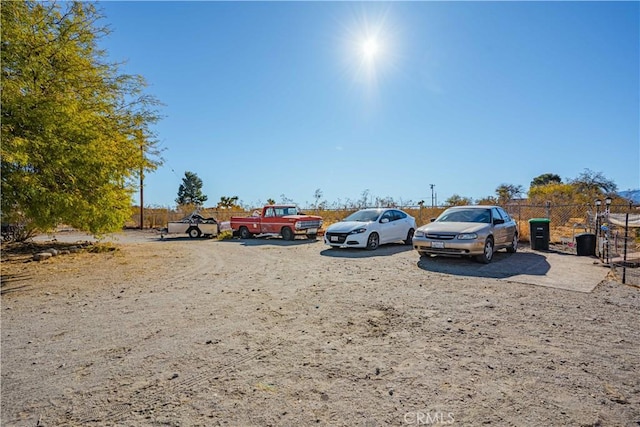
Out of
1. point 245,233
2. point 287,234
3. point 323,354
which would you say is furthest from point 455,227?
point 245,233

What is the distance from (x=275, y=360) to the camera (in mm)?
3521

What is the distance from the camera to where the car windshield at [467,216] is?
973 cm

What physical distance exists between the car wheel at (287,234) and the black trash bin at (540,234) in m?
10.1

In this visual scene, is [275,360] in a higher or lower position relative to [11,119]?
lower

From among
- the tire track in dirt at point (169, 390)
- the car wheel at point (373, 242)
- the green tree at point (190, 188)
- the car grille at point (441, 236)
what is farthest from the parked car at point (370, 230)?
the green tree at point (190, 188)

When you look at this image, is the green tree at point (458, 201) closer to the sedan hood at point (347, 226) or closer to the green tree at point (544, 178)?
the sedan hood at point (347, 226)

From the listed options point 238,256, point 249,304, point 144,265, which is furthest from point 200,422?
point 238,256

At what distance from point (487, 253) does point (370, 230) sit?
13.5ft

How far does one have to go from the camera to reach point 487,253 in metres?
9.13

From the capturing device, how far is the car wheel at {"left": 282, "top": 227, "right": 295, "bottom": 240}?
1706 centimetres

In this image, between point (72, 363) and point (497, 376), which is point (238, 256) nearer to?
point (72, 363)

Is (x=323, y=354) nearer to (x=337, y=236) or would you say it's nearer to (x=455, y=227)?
(x=455, y=227)

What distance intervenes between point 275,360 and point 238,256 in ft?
28.4

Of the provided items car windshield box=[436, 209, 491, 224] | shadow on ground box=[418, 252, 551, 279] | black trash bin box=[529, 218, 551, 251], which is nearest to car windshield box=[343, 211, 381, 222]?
car windshield box=[436, 209, 491, 224]
